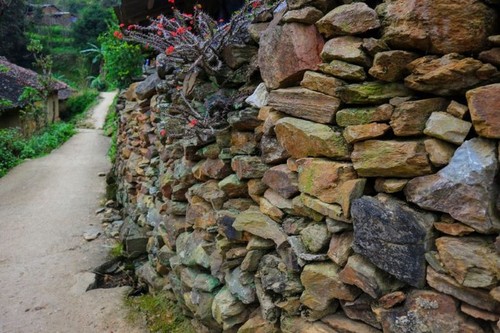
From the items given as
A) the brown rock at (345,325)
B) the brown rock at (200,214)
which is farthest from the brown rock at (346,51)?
the brown rock at (200,214)

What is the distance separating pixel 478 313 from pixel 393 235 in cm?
47

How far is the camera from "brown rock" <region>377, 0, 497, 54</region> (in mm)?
1625

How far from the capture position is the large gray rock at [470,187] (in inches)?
61.8

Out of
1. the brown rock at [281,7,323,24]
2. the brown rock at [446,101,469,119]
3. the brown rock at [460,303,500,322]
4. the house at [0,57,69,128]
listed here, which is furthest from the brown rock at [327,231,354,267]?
the house at [0,57,69,128]

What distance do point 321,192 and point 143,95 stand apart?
4.83 metres

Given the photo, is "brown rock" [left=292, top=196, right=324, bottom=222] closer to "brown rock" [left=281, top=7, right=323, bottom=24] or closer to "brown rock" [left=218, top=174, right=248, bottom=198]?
"brown rock" [left=218, top=174, right=248, bottom=198]

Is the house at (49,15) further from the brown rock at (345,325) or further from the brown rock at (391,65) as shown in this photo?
the brown rock at (345,325)

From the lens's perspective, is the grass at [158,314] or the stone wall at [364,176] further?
the grass at [158,314]

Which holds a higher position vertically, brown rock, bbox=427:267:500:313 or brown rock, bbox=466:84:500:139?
brown rock, bbox=466:84:500:139

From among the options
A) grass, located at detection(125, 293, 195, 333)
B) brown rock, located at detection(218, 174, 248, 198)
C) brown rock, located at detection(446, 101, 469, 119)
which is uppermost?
brown rock, located at detection(446, 101, 469, 119)

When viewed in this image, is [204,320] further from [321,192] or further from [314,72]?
[314,72]

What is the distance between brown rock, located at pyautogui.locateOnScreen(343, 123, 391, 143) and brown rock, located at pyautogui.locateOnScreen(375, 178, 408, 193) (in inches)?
9.4

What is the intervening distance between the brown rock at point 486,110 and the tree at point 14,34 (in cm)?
3203

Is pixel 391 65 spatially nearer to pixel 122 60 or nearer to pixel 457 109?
pixel 457 109
